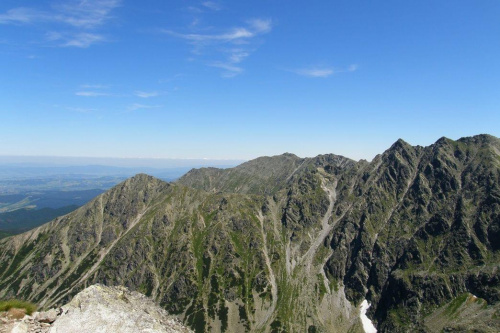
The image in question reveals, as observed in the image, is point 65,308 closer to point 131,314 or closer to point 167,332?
point 131,314

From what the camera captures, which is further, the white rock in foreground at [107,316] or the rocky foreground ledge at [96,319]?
the white rock in foreground at [107,316]

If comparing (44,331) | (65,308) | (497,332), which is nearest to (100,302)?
(65,308)

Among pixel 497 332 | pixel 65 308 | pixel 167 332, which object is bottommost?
pixel 497 332

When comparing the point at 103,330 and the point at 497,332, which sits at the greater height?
the point at 103,330

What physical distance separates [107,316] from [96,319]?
86 cm

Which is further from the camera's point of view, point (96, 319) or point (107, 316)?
point (107, 316)

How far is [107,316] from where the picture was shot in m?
26.5

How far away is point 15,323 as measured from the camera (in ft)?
77.6

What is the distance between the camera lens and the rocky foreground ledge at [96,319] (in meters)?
24.1

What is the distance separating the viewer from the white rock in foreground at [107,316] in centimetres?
2516

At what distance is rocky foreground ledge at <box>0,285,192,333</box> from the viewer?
79.0 ft

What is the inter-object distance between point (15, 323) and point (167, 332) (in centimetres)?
1123

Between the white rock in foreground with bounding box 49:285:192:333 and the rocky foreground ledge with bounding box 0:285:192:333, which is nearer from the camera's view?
the rocky foreground ledge with bounding box 0:285:192:333

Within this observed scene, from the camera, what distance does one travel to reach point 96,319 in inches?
1021
